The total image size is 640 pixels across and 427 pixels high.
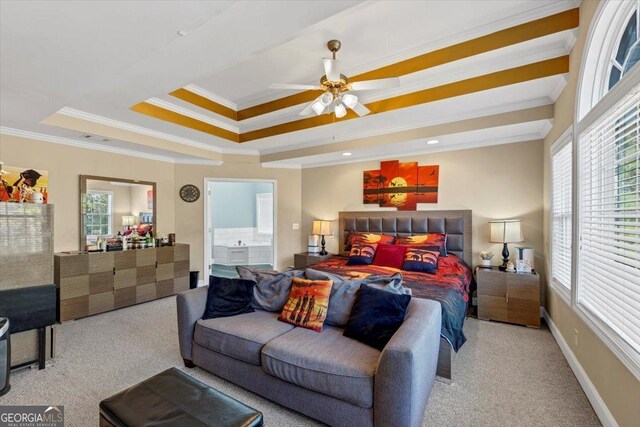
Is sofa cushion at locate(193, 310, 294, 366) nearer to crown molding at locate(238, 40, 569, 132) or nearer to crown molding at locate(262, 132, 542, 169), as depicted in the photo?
crown molding at locate(238, 40, 569, 132)

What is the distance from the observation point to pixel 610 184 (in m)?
1.86

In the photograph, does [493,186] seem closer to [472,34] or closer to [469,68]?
[469,68]

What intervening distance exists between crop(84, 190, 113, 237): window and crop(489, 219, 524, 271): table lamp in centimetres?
557

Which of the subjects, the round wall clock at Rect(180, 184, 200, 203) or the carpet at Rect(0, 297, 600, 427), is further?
the round wall clock at Rect(180, 184, 200, 203)

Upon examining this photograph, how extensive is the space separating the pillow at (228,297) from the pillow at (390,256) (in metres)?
2.01

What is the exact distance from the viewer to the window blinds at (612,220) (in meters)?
1.59

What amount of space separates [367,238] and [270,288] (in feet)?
7.32

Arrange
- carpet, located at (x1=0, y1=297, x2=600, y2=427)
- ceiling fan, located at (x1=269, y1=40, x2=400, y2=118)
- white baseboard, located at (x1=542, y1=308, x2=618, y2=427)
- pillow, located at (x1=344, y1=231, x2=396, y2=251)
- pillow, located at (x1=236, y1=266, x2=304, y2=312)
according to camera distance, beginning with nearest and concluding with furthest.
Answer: white baseboard, located at (x1=542, y1=308, x2=618, y2=427)
carpet, located at (x1=0, y1=297, x2=600, y2=427)
ceiling fan, located at (x1=269, y1=40, x2=400, y2=118)
pillow, located at (x1=236, y1=266, x2=304, y2=312)
pillow, located at (x1=344, y1=231, x2=396, y2=251)

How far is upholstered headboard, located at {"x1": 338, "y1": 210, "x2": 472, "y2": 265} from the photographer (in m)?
4.27

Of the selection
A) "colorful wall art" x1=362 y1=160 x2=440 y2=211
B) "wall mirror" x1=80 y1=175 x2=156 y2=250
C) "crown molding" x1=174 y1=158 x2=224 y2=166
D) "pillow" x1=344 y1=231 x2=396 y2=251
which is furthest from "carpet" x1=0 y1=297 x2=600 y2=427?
A: "crown molding" x1=174 y1=158 x2=224 y2=166

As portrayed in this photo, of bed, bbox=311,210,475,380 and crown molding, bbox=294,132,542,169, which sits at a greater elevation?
crown molding, bbox=294,132,542,169

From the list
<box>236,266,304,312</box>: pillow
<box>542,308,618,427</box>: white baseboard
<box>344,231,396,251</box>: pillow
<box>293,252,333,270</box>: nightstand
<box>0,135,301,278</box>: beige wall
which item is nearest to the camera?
<box>542,308,618,427</box>: white baseboard

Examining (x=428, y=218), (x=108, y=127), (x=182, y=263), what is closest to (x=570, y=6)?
(x=428, y=218)

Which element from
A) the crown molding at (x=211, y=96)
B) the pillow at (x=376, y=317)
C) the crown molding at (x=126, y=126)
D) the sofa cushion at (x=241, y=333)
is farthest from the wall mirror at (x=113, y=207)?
the pillow at (x=376, y=317)
